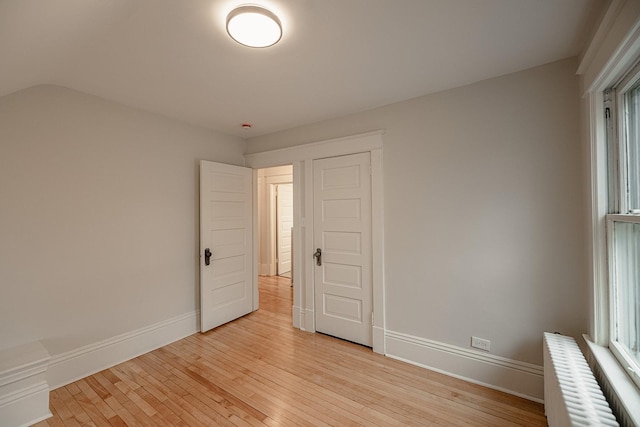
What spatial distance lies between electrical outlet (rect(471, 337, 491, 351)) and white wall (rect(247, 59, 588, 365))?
5cm

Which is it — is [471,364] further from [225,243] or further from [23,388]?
[23,388]

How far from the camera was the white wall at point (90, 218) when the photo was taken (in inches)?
81.2

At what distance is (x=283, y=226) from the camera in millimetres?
6156

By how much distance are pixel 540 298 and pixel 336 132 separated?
2.38 metres

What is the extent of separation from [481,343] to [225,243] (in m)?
2.95

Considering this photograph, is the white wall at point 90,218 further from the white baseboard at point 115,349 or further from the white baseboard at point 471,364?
the white baseboard at point 471,364

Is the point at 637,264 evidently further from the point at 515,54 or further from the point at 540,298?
the point at 515,54

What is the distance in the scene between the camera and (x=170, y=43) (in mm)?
1688

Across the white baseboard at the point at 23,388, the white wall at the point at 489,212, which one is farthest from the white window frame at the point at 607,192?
the white baseboard at the point at 23,388

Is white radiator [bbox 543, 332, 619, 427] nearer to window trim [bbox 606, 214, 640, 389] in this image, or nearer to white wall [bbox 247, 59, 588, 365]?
window trim [bbox 606, 214, 640, 389]

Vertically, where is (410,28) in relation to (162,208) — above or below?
above

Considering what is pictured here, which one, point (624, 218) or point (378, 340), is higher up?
point (624, 218)

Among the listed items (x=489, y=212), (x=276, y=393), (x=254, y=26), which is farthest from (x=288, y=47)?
(x=276, y=393)

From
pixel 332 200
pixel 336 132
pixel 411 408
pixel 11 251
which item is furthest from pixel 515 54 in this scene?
pixel 11 251
